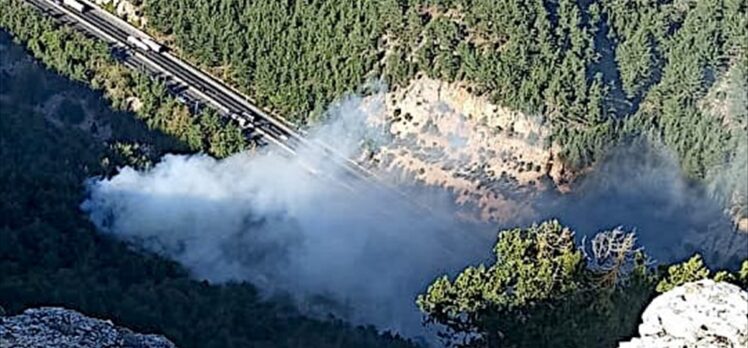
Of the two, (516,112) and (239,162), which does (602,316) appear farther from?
(239,162)

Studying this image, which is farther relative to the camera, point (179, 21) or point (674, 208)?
point (179, 21)

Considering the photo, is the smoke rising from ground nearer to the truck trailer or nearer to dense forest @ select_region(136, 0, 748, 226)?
dense forest @ select_region(136, 0, 748, 226)

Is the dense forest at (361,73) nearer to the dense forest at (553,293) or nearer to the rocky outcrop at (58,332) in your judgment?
the dense forest at (553,293)

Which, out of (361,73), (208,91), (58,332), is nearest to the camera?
(58,332)

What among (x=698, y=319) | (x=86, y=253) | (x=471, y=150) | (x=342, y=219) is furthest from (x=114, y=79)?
(x=698, y=319)

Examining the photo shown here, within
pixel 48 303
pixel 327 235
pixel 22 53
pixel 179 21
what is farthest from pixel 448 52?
pixel 48 303

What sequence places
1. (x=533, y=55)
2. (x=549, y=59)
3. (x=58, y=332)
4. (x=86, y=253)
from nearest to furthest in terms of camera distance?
(x=58, y=332) → (x=86, y=253) → (x=549, y=59) → (x=533, y=55)

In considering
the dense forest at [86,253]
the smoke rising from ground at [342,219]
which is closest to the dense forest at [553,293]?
the dense forest at [86,253]

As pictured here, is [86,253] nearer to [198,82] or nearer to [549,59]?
[198,82]
